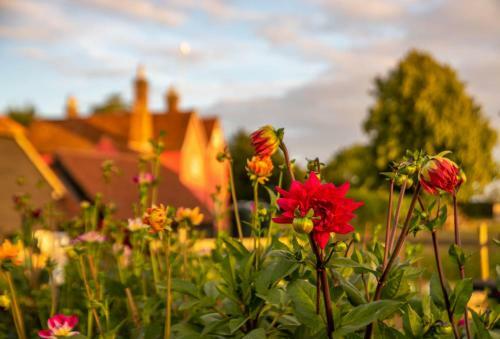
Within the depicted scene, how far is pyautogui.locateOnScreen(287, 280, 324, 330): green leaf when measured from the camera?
5.84 ft

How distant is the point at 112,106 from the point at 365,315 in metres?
68.0

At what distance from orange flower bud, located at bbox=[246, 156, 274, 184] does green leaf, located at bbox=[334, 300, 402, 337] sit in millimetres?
760

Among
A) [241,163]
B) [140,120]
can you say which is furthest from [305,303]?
[241,163]

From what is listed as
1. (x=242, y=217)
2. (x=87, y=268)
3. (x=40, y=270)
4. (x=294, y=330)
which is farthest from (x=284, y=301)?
(x=242, y=217)

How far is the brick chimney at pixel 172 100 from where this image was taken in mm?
39656

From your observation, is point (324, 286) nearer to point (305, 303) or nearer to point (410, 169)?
point (305, 303)

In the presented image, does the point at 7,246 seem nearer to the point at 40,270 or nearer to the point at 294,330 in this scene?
the point at 294,330

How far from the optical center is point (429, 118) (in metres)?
39.6

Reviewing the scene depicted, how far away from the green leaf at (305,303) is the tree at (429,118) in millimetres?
37550

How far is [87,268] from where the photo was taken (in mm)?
4137

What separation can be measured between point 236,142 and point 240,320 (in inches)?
1859

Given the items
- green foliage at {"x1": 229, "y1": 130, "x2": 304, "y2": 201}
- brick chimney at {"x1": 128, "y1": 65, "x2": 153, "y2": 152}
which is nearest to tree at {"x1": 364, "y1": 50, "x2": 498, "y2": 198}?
green foliage at {"x1": 229, "y1": 130, "x2": 304, "y2": 201}

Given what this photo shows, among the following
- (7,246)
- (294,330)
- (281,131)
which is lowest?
(294,330)

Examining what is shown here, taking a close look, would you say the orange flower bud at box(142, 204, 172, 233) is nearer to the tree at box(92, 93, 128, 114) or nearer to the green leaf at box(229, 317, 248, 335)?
the green leaf at box(229, 317, 248, 335)
